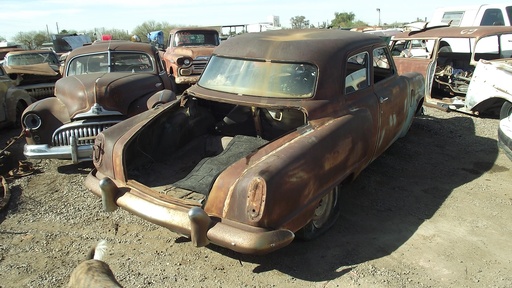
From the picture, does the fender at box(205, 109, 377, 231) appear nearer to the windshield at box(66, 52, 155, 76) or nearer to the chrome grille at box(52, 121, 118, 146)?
the chrome grille at box(52, 121, 118, 146)

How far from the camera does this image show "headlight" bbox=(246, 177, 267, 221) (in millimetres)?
2666

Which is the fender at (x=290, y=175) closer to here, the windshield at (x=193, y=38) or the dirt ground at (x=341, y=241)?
the dirt ground at (x=341, y=241)

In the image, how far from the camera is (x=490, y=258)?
10.4ft

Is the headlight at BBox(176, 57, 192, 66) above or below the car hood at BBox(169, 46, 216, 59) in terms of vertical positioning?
below

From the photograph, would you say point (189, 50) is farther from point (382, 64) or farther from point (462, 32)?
point (462, 32)

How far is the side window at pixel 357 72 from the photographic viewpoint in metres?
4.02

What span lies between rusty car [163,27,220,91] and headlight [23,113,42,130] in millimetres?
4392

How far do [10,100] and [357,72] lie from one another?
20.9 ft

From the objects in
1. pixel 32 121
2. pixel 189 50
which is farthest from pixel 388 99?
pixel 189 50

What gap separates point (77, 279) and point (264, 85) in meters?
2.57

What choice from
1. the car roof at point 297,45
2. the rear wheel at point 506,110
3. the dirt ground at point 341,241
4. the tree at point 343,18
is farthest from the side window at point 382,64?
the tree at point 343,18

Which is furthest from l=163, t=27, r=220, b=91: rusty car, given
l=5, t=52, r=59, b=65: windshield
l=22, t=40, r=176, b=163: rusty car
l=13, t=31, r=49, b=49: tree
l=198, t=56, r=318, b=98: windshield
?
l=13, t=31, r=49, b=49: tree

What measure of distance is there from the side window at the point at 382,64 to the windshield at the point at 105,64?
3.70 m

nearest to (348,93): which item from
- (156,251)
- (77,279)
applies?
(156,251)
